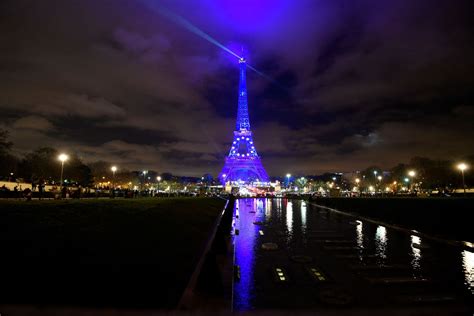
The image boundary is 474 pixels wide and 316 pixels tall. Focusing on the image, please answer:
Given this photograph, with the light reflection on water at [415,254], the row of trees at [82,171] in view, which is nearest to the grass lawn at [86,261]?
the light reflection on water at [415,254]

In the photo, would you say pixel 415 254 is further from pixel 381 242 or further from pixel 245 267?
pixel 245 267

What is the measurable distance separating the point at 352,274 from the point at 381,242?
744 cm

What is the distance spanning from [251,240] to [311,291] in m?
9.07

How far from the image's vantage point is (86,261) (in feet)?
28.9

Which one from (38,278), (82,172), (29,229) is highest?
(82,172)

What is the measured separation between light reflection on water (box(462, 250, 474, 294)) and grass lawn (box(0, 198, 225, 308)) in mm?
8139

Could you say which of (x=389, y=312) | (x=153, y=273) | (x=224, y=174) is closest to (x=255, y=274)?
(x=153, y=273)

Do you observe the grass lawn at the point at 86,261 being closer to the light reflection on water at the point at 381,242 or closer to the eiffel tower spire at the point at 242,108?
the light reflection on water at the point at 381,242

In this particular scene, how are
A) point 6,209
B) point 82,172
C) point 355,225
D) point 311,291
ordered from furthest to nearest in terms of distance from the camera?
point 82,172 < point 355,225 < point 6,209 < point 311,291

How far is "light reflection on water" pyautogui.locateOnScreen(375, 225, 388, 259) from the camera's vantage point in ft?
47.0

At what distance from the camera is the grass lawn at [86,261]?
7.32 meters

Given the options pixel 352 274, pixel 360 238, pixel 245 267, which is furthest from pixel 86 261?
pixel 360 238

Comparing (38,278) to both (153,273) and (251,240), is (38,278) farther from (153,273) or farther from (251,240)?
(251,240)

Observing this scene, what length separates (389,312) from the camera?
254 inches
